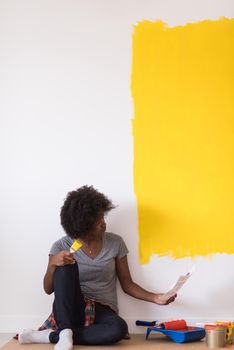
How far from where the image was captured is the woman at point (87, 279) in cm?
208

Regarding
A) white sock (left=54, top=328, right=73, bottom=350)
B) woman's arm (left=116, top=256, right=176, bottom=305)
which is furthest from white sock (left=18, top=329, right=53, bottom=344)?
woman's arm (left=116, top=256, right=176, bottom=305)

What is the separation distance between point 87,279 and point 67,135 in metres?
0.72

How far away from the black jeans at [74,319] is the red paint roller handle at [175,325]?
20cm

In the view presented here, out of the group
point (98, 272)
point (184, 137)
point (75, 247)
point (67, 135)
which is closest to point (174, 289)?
point (98, 272)

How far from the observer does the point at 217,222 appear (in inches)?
97.0

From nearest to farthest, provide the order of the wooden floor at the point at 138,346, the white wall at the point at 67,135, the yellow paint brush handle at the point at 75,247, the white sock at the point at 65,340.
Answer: the white sock at the point at 65,340
the wooden floor at the point at 138,346
the yellow paint brush handle at the point at 75,247
the white wall at the point at 67,135

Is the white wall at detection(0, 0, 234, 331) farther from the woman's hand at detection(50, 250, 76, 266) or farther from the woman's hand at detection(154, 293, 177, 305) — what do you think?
the woman's hand at detection(50, 250, 76, 266)

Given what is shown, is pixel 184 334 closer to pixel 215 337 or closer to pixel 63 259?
pixel 215 337

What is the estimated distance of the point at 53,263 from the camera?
218cm

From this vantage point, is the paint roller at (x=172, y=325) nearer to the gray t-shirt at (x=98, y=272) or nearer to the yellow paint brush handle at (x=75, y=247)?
the gray t-shirt at (x=98, y=272)

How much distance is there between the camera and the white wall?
246cm

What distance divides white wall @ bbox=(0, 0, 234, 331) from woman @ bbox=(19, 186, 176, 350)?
0.34ft

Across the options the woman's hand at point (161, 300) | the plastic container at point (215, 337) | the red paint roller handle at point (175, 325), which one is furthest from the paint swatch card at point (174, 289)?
the plastic container at point (215, 337)

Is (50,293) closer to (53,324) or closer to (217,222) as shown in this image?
(53,324)
